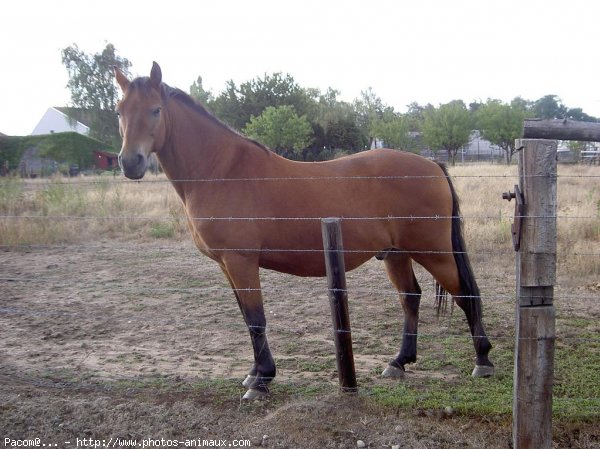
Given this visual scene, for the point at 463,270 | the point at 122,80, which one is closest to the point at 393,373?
the point at 463,270

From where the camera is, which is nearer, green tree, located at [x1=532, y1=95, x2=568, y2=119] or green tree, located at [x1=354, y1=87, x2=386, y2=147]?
green tree, located at [x1=354, y1=87, x2=386, y2=147]

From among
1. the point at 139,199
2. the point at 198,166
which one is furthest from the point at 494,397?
the point at 139,199

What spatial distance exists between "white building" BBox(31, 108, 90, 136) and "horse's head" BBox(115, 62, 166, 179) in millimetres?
59314

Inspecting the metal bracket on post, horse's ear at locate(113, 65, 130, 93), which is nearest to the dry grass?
horse's ear at locate(113, 65, 130, 93)

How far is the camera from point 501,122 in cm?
3438

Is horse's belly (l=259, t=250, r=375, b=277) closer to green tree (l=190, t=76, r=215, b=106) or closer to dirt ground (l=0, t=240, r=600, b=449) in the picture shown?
dirt ground (l=0, t=240, r=600, b=449)

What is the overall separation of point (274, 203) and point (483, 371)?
2.15 m

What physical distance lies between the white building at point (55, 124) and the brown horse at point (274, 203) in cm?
5929

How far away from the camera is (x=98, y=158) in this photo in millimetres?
38438

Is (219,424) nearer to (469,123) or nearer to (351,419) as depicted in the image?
(351,419)

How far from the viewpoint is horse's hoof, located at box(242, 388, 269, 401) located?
11.9 feet

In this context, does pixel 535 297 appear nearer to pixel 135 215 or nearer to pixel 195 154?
pixel 195 154

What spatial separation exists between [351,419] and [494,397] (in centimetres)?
108

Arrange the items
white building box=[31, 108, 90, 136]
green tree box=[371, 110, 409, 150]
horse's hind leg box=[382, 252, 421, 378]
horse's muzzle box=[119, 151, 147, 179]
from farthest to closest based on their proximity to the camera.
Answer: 1. white building box=[31, 108, 90, 136]
2. green tree box=[371, 110, 409, 150]
3. horse's hind leg box=[382, 252, 421, 378]
4. horse's muzzle box=[119, 151, 147, 179]
